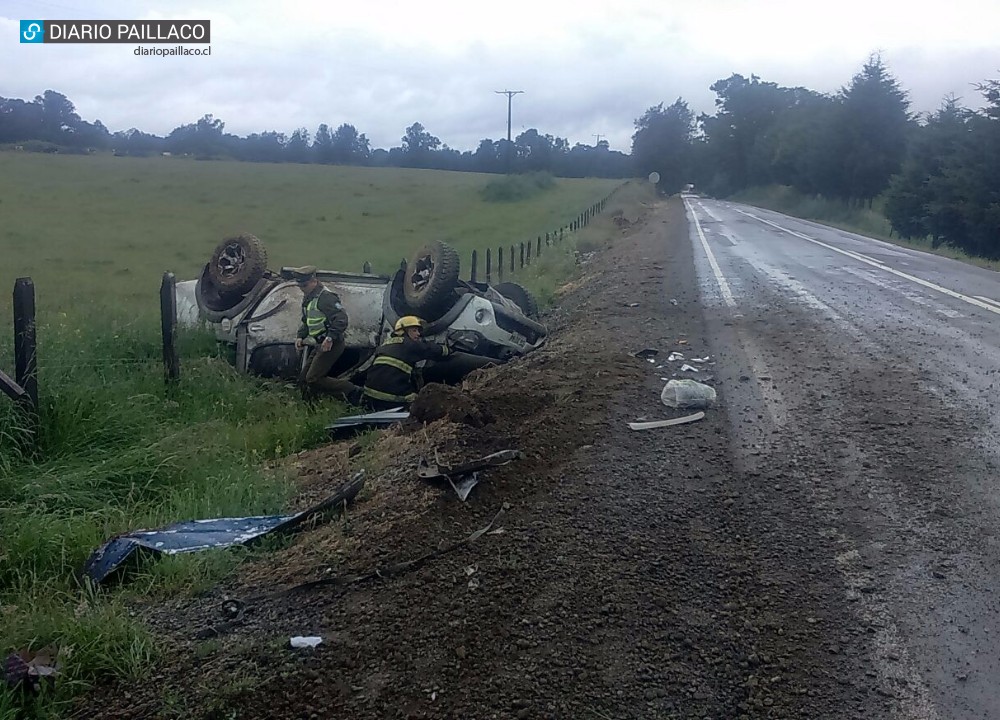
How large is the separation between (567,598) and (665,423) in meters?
2.53

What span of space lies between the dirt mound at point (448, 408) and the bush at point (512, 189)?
51.8 m

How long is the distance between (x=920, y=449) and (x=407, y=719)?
12.4ft

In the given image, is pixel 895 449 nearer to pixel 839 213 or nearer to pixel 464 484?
pixel 464 484

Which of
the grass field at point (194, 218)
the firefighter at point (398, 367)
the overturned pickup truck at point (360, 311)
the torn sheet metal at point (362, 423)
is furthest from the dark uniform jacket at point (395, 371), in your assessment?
the grass field at point (194, 218)

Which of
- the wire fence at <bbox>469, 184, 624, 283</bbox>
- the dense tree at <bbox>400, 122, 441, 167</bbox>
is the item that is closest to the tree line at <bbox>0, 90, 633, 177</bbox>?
the dense tree at <bbox>400, 122, 441, 167</bbox>

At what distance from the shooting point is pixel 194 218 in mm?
38312

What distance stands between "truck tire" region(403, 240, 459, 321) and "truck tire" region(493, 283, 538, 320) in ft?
7.33

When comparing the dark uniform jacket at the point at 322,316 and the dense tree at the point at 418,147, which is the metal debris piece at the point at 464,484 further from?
the dense tree at the point at 418,147

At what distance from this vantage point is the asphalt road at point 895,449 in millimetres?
3439

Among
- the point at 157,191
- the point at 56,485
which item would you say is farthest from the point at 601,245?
the point at 157,191

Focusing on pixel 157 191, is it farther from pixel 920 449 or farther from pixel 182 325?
pixel 920 449

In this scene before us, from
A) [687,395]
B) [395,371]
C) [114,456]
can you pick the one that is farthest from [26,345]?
[687,395]

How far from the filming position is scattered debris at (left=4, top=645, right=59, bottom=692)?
3344mm

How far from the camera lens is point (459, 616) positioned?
12.0 ft
